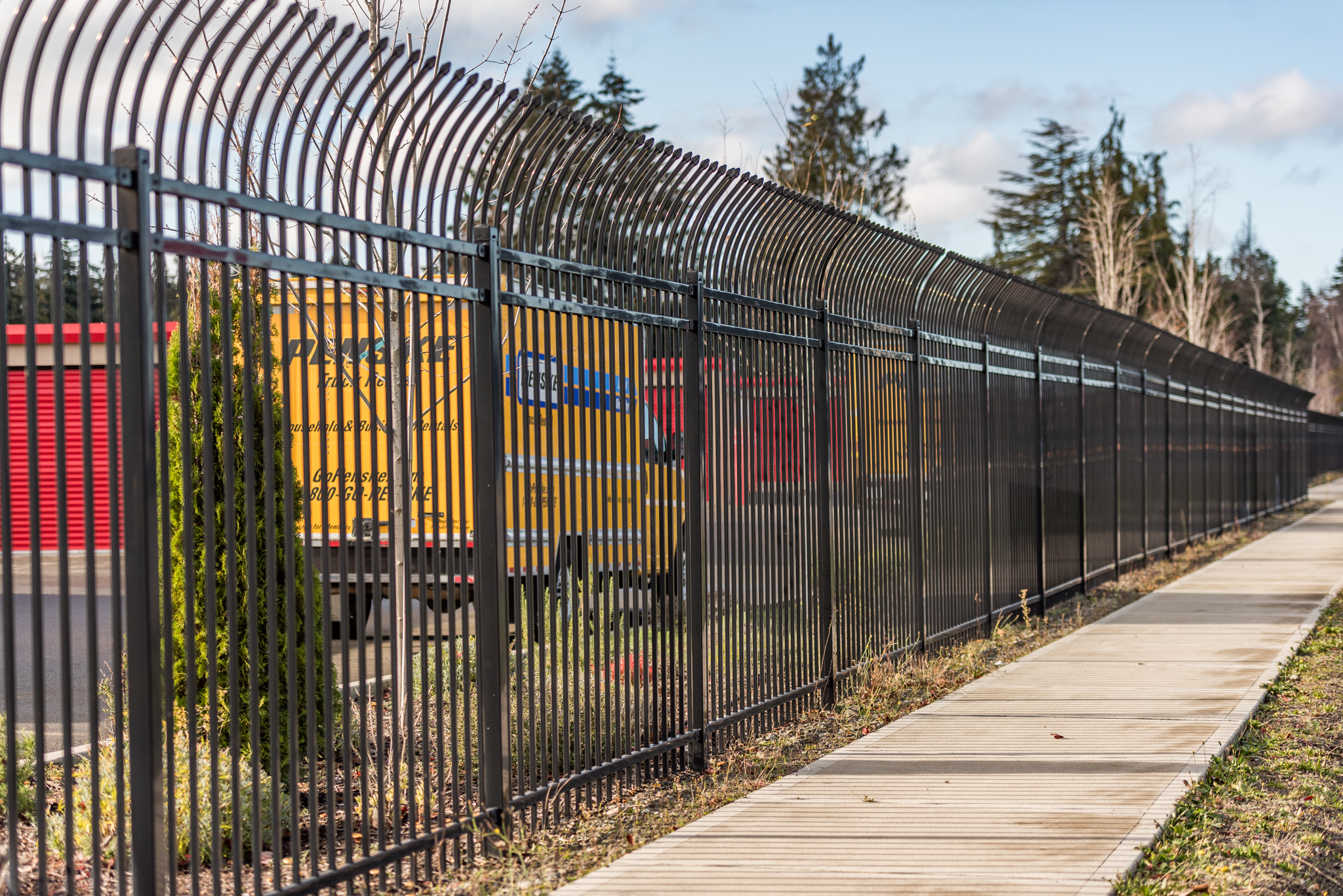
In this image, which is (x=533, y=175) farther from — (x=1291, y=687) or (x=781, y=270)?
(x=1291, y=687)

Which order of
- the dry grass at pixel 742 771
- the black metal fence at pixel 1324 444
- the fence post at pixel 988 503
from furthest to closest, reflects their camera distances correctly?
the black metal fence at pixel 1324 444 < the fence post at pixel 988 503 < the dry grass at pixel 742 771

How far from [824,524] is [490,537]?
3229mm

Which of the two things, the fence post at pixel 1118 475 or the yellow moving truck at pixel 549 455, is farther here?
the fence post at pixel 1118 475

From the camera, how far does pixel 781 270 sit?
736 centimetres

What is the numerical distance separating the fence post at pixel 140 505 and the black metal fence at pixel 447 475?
0.01 meters

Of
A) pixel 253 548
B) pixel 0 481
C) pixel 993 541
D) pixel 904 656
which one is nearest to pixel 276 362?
pixel 253 548

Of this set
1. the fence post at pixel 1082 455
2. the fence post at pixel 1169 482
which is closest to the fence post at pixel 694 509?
the fence post at pixel 1082 455

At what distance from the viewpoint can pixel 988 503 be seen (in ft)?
34.6

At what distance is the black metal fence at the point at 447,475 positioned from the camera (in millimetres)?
3506

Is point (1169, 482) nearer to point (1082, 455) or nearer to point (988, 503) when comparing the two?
point (1082, 455)

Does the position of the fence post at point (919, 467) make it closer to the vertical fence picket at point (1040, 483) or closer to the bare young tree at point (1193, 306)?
the vertical fence picket at point (1040, 483)

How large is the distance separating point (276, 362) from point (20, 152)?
2.97 metres

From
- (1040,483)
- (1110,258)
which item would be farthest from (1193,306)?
(1040,483)

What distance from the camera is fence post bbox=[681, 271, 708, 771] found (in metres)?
6.21
